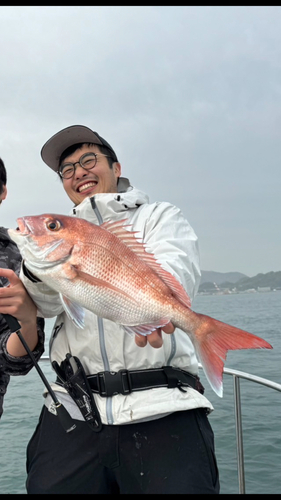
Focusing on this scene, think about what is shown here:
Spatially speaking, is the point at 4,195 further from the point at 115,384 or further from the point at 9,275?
the point at 115,384

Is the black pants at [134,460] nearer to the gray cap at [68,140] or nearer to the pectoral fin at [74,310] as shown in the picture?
the pectoral fin at [74,310]

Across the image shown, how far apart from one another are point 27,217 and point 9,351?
40.4 inches

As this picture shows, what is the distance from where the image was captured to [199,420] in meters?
2.13

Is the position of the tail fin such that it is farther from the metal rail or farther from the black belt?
the metal rail

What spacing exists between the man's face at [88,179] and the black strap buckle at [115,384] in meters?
1.31

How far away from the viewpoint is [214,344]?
1.79 m

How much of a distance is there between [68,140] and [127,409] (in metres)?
1.92

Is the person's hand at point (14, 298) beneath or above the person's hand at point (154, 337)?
above

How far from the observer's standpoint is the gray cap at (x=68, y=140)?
2824 millimetres

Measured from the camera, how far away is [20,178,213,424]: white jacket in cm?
204

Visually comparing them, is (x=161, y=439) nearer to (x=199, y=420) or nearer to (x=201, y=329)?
(x=199, y=420)

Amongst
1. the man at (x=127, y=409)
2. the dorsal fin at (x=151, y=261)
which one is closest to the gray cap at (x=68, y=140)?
the man at (x=127, y=409)

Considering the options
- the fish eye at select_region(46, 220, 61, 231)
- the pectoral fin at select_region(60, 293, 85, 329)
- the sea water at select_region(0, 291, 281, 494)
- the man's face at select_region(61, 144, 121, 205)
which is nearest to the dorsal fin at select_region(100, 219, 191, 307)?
the fish eye at select_region(46, 220, 61, 231)

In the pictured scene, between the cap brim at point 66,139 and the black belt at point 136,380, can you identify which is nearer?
the black belt at point 136,380
